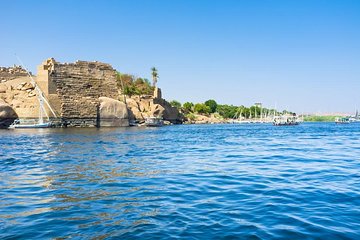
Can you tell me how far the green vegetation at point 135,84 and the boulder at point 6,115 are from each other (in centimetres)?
4256

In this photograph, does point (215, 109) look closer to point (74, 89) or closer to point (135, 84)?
point (135, 84)

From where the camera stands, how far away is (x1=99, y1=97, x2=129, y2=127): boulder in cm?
Result: 6216

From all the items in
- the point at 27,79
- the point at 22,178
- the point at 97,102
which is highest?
the point at 27,79

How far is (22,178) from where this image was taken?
10961 mm

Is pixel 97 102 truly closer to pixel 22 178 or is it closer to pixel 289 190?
pixel 22 178

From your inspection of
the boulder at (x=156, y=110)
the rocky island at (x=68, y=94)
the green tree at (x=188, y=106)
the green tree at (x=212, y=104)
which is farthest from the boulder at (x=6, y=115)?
the green tree at (x=212, y=104)

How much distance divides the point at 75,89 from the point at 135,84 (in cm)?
4270

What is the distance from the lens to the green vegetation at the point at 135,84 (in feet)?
319

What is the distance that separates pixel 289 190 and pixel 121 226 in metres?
4.82

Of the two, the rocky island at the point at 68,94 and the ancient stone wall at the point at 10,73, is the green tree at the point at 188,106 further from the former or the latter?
the ancient stone wall at the point at 10,73

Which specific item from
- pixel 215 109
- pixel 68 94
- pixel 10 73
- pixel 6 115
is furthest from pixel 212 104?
pixel 6 115

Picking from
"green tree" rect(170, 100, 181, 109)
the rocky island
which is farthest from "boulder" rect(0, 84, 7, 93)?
"green tree" rect(170, 100, 181, 109)

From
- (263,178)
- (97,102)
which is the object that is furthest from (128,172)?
(97,102)

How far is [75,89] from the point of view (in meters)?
62.4
